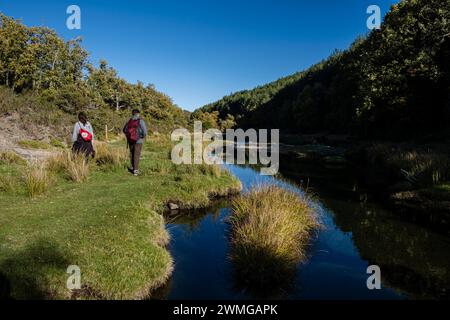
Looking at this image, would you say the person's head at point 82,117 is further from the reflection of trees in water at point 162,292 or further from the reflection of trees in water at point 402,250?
the reflection of trees in water at point 402,250

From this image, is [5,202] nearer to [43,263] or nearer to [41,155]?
[43,263]

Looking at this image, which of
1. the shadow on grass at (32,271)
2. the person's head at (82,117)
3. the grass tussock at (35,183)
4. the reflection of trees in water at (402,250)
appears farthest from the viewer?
the person's head at (82,117)

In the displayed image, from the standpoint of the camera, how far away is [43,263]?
5770 mm

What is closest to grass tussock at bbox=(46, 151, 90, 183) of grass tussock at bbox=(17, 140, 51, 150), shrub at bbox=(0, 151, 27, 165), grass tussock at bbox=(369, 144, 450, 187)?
shrub at bbox=(0, 151, 27, 165)

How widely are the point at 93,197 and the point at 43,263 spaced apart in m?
4.47

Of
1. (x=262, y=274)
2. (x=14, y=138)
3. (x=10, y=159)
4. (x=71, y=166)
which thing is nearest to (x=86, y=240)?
(x=262, y=274)

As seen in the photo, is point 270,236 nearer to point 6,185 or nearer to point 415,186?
point 6,185

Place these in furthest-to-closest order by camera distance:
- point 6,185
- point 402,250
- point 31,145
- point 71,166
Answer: point 31,145 → point 71,166 → point 6,185 → point 402,250

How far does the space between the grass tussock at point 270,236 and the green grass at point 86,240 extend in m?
1.77

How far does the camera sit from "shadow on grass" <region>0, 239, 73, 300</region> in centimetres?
507

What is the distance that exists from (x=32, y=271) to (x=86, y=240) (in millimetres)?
1383

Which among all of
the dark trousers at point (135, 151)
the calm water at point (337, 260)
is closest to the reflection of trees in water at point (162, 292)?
the calm water at point (337, 260)

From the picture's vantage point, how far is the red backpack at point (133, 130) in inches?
521

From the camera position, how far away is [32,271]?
18.1 feet
